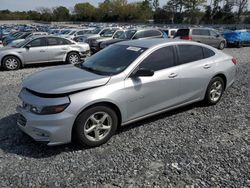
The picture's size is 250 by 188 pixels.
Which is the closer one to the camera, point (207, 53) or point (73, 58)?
point (207, 53)

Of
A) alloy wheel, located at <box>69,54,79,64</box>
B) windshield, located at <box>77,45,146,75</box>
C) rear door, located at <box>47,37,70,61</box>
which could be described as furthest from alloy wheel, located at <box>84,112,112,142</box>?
alloy wheel, located at <box>69,54,79,64</box>

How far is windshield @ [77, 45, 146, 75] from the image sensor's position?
171 inches

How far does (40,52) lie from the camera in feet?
35.9

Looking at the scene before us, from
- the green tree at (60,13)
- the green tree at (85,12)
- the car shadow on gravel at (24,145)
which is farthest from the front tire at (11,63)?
the green tree at (60,13)

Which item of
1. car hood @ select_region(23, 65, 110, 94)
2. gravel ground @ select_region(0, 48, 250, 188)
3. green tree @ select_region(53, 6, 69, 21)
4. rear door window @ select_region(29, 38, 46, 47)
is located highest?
green tree @ select_region(53, 6, 69, 21)

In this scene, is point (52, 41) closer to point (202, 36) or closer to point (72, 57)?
point (72, 57)

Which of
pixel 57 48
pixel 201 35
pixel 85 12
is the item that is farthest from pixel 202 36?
pixel 85 12

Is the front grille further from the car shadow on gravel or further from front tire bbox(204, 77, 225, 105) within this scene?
front tire bbox(204, 77, 225, 105)

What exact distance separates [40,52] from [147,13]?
91537 mm

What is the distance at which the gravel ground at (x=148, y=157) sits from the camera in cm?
322

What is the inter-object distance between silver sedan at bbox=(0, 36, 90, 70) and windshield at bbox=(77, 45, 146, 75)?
21.5 ft

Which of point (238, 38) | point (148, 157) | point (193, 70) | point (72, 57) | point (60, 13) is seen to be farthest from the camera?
point (60, 13)

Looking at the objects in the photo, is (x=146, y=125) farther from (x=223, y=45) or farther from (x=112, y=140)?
(x=223, y=45)

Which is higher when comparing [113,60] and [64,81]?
[113,60]
